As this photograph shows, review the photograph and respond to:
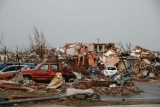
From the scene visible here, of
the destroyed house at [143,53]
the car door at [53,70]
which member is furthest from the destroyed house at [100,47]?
the car door at [53,70]

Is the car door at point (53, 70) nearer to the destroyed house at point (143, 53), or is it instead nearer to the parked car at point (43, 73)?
the parked car at point (43, 73)

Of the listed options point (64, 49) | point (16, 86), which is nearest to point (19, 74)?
point (16, 86)

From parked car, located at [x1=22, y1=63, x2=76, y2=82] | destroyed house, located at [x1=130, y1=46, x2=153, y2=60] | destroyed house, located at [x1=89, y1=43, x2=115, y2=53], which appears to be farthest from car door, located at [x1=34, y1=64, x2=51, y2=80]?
destroyed house, located at [x1=89, y1=43, x2=115, y2=53]

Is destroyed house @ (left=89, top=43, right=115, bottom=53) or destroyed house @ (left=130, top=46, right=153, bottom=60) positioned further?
destroyed house @ (left=89, top=43, right=115, bottom=53)

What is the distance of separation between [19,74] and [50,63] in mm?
4249

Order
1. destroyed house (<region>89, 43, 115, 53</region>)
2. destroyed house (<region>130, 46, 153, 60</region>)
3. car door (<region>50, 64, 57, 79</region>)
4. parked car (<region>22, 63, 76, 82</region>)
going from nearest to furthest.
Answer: car door (<region>50, 64, 57, 79</region>)
parked car (<region>22, 63, 76, 82</region>)
destroyed house (<region>130, 46, 153, 60</region>)
destroyed house (<region>89, 43, 115, 53</region>)

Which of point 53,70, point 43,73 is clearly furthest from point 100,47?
point 43,73

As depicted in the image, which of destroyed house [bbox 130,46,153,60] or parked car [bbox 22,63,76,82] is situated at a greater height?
destroyed house [bbox 130,46,153,60]

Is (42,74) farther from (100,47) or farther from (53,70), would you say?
(100,47)

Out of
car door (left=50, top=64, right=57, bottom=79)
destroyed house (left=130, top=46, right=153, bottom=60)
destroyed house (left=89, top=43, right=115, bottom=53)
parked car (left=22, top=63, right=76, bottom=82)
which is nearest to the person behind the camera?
car door (left=50, top=64, right=57, bottom=79)

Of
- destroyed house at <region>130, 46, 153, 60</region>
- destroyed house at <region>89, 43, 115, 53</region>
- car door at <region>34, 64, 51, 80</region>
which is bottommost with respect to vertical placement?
car door at <region>34, 64, 51, 80</region>

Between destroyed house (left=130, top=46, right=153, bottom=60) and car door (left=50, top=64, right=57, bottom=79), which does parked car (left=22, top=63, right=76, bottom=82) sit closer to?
car door (left=50, top=64, right=57, bottom=79)

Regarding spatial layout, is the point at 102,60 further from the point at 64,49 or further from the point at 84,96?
the point at 84,96

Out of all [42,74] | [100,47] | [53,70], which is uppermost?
[100,47]
